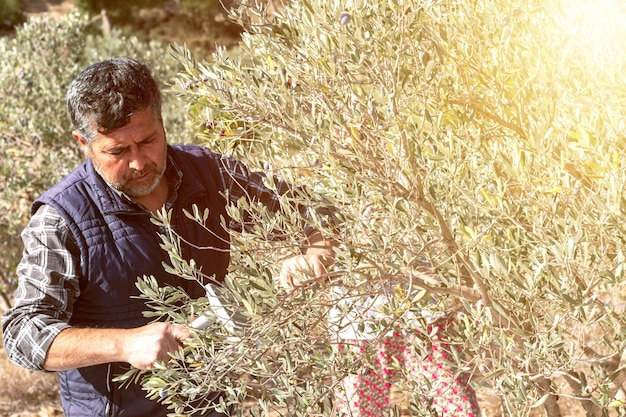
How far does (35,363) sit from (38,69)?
775cm

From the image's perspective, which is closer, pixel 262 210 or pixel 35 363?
pixel 262 210

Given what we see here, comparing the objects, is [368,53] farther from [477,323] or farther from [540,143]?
[477,323]

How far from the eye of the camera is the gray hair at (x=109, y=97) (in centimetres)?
336

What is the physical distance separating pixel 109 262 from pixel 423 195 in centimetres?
136

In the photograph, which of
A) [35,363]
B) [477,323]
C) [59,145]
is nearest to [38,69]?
[59,145]

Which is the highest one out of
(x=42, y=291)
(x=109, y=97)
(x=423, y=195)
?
(x=109, y=97)

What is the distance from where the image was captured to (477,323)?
3043mm

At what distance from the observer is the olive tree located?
2598 millimetres

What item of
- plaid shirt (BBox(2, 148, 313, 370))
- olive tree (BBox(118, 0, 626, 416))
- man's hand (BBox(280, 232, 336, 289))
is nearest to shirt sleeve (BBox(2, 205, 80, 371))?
plaid shirt (BBox(2, 148, 313, 370))

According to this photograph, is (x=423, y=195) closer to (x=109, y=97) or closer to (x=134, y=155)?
(x=134, y=155)

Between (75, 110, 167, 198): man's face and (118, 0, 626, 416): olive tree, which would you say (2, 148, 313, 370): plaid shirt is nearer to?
(75, 110, 167, 198): man's face

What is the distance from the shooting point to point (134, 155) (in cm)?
341

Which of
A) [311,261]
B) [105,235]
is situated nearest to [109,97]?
[105,235]

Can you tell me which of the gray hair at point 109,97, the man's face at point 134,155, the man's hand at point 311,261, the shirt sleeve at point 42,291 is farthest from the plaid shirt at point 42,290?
the gray hair at point 109,97
